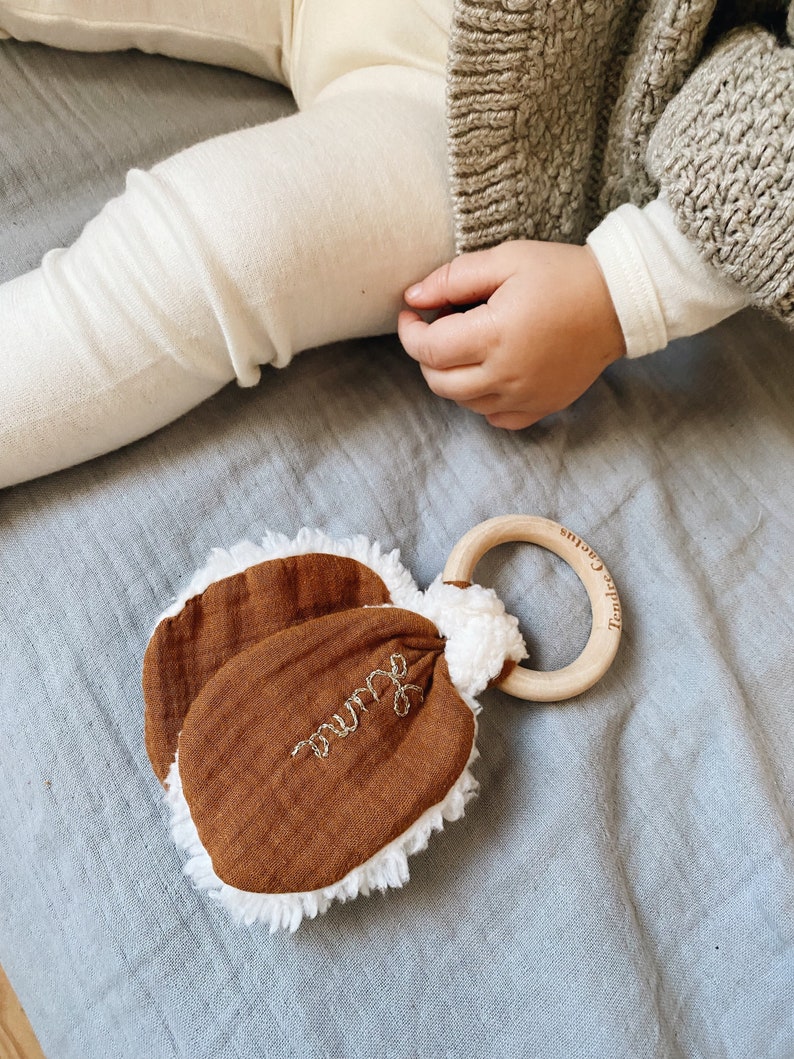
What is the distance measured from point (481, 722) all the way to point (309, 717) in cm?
11

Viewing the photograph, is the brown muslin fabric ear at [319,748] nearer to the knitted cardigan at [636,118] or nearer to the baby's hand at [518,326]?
the baby's hand at [518,326]

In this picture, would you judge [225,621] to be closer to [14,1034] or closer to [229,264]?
[229,264]

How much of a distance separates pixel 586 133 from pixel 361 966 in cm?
51

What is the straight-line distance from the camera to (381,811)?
366 mm

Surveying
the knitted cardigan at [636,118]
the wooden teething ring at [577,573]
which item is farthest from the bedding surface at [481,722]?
the knitted cardigan at [636,118]

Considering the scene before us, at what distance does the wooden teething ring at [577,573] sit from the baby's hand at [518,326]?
0.08 m

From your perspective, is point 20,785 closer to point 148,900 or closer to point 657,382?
point 148,900

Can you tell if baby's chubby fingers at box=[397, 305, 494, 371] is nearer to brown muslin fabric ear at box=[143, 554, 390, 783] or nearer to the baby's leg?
the baby's leg

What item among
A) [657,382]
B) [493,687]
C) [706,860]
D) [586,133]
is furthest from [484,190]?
[706,860]

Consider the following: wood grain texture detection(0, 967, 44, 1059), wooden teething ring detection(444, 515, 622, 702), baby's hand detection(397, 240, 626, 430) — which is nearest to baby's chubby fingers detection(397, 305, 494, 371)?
baby's hand detection(397, 240, 626, 430)

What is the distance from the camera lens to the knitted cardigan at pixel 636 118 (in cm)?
39

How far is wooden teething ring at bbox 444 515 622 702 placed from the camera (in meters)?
0.42

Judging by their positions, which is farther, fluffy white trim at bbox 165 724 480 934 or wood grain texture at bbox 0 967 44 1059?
wood grain texture at bbox 0 967 44 1059

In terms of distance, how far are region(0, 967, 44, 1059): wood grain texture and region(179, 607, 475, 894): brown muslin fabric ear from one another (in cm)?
30
